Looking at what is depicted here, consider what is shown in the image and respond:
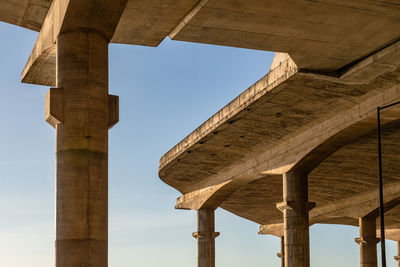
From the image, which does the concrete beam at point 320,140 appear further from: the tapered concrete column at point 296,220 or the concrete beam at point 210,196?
the concrete beam at point 210,196

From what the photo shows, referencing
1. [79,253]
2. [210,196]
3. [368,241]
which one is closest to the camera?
[79,253]

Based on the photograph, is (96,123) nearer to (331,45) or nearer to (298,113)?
(331,45)

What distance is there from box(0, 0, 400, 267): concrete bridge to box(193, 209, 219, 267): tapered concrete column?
11.6 ft

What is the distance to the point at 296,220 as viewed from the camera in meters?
29.3

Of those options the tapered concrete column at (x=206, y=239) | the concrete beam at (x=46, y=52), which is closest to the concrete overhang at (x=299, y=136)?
the tapered concrete column at (x=206, y=239)

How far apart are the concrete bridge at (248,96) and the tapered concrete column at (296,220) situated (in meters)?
0.05

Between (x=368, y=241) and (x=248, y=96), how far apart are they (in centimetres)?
2200

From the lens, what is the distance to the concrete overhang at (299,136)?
21922 millimetres

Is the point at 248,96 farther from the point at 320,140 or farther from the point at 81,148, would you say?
the point at 81,148

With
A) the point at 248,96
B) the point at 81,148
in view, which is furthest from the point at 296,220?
the point at 81,148

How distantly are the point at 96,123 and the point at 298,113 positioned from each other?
13.8m

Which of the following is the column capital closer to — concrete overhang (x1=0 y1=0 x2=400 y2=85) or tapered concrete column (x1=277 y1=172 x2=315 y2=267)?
tapered concrete column (x1=277 y1=172 x2=315 y2=267)

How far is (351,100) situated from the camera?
23.8m

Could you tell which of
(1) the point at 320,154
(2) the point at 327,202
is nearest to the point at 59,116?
(1) the point at 320,154
